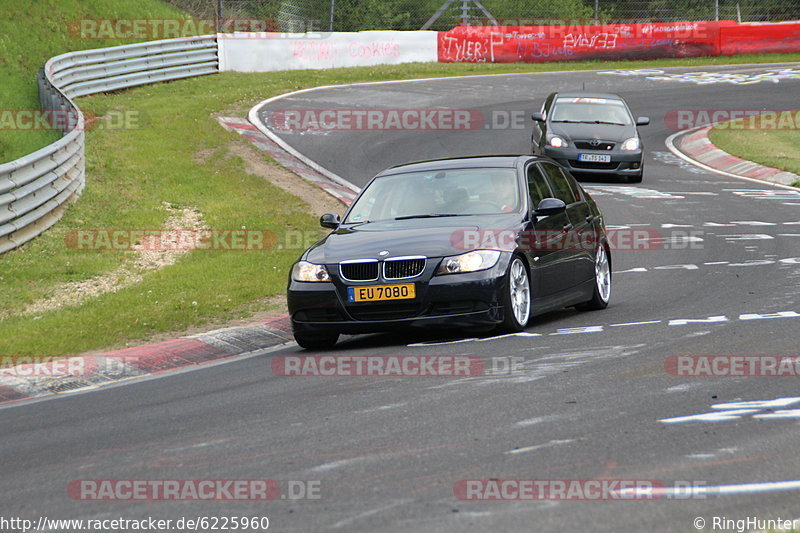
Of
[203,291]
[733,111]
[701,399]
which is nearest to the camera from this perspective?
[701,399]

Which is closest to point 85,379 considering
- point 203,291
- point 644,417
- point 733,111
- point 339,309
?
point 339,309

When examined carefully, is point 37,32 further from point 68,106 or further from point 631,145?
point 631,145

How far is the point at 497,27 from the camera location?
40438mm

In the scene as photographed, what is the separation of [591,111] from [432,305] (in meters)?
14.3

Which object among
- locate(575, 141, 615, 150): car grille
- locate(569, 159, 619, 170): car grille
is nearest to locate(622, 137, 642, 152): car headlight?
locate(575, 141, 615, 150): car grille

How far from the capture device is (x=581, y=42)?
39812mm

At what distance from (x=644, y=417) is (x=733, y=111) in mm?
26135

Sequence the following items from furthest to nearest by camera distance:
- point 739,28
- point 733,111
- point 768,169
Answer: point 739,28, point 733,111, point 768,169

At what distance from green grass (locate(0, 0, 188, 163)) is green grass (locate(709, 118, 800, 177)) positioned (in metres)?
15.5

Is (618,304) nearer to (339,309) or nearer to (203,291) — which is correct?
(339,309)

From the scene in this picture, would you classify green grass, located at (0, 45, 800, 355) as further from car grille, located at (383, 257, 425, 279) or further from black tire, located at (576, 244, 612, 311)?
black tire, located at (576, 244, 612, 311)

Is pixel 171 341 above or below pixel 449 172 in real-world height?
below

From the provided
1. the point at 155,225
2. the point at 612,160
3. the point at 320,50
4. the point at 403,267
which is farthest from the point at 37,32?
the point at 403,267

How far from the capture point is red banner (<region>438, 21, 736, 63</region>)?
3962 centimetres
